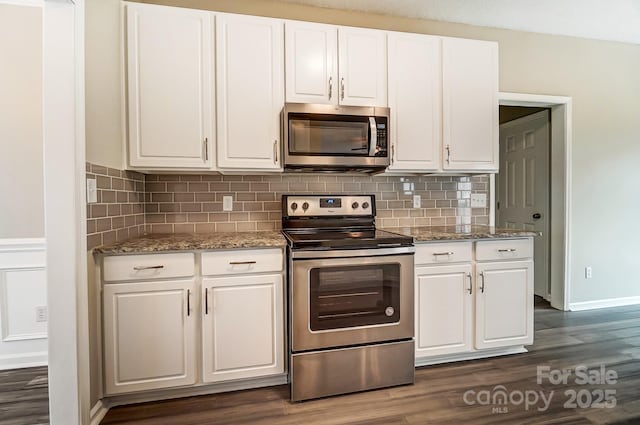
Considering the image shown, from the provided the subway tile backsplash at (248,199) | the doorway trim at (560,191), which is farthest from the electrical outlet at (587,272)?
the subway tile backsplash at (248,199)

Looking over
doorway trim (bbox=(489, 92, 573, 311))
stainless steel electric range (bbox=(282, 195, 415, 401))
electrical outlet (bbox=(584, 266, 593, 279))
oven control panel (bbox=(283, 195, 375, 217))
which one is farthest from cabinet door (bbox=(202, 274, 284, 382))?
electrical outlet (bbox=(584, 266, 593, 279))

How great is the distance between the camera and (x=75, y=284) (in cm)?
157

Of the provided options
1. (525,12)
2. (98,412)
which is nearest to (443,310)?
(98,412)

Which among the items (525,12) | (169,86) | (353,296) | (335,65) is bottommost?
(353,296)

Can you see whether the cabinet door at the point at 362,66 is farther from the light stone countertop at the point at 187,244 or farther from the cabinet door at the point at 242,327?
the cabinet door at the point at 242,327

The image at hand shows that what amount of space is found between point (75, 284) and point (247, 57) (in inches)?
64.8

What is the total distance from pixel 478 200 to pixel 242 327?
2.31 m

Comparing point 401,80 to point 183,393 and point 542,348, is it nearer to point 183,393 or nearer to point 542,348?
point 542,348

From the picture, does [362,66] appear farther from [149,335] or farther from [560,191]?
[560,191]

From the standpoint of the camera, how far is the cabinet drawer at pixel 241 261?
194cm

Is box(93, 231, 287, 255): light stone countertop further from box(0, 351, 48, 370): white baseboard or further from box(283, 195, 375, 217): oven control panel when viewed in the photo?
box(0, 351, 48, 370): white baseboard

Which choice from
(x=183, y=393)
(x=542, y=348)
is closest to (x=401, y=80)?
(x=542, y=348)

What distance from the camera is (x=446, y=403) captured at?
6.28ft

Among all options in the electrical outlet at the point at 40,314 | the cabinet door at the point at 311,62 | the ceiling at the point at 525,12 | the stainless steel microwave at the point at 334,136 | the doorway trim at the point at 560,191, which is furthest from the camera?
the doorway trim at the point at 560,191
